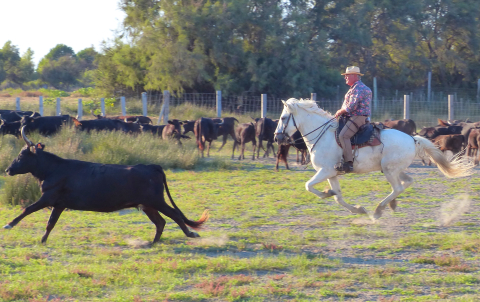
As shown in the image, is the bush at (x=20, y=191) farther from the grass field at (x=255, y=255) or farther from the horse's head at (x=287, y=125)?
the horse's head at (x=287, y=125)

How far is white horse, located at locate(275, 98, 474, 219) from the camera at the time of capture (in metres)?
8.41

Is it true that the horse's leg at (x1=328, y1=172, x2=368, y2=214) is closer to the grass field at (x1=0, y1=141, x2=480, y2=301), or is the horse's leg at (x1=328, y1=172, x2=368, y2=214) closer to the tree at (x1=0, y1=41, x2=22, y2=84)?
the grass field at (x1=0, y1=141, x2=480, y2=301)

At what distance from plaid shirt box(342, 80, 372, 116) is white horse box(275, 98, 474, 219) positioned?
0.43 meters

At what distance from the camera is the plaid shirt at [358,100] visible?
8211 millimetres

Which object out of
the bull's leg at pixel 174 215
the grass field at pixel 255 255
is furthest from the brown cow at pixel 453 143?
the bull's leg at pixel 174 215

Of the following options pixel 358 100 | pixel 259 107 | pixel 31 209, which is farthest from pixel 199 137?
pixel 259 107

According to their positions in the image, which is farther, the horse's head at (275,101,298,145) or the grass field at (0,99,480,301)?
the horse's head at (275,101,298,145)

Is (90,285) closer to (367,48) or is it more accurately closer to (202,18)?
(202,18)

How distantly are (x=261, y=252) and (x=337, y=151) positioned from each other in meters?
2.47

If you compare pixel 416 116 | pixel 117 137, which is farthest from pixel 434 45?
pixel 117 137

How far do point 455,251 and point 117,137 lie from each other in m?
10.9

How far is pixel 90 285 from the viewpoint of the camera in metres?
5.31

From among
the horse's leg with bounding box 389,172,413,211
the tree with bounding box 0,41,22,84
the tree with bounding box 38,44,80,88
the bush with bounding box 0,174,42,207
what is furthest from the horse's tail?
the tree with bounding box 38,44,80,88

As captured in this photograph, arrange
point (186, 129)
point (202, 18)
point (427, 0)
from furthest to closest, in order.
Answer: point (427, 0) < point (202, 18) < point (186, 129)
